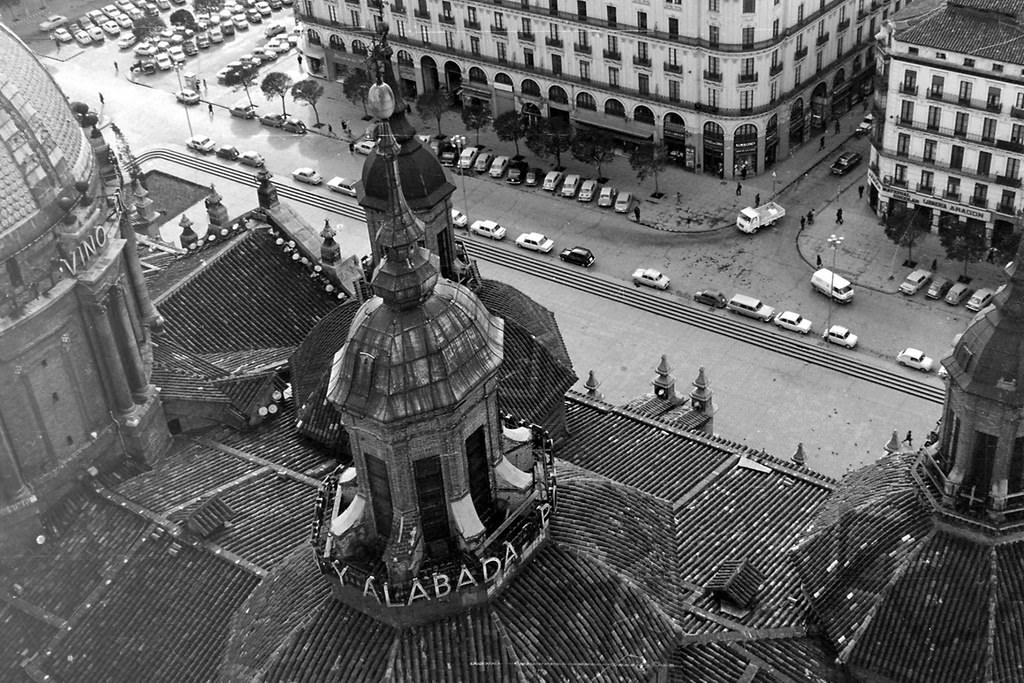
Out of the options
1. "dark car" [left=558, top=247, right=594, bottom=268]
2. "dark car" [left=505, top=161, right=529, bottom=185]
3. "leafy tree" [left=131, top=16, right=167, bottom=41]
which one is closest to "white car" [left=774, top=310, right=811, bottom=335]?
"dark car" [left=558, top=247, right=594, bottom=268]

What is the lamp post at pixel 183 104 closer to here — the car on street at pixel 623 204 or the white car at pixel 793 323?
the car on street at pixel 623 204

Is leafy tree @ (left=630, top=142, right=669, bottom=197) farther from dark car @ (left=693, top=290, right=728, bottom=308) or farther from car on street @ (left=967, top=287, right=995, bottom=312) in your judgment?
car on street @ (left=967, top=287, right=995, bottom=312)

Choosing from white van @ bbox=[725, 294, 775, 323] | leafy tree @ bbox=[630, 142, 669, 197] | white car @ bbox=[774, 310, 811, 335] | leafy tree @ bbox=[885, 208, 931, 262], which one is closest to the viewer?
white car @ bbox=[774, 310, 811, 335]

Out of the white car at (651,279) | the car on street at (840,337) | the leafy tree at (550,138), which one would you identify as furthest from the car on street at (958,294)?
the leafy tree at (550,138)

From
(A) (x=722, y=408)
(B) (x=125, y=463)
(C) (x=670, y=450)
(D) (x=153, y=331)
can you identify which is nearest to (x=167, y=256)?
(D) (x=153, y=331)

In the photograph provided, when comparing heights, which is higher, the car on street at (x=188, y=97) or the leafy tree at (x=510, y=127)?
the leafy tree at (x=510, y=127)

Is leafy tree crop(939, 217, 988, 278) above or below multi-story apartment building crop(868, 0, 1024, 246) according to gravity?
below
